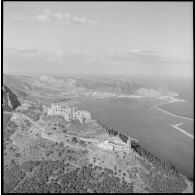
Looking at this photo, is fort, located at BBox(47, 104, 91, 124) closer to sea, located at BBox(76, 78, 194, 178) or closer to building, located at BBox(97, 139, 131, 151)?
building, located at BBox(97, 139, 131, 151)

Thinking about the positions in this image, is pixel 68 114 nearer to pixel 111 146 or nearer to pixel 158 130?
pixel 111 146

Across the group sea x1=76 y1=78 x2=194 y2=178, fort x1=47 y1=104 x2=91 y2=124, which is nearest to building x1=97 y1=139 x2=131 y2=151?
fort x1=47 y1=104 x2=91 y2=124

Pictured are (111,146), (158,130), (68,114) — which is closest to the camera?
(111,146)

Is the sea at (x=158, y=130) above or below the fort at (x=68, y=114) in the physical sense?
below

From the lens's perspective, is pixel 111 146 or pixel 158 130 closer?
pixel 111 146

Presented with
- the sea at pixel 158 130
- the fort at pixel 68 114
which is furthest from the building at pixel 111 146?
the sea at pixel 158 130

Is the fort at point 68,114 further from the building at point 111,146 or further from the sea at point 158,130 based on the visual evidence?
the sea at point 158,130

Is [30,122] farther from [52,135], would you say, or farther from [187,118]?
[187,118]

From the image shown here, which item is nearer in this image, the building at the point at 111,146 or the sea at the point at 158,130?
the building at the point at 111,146

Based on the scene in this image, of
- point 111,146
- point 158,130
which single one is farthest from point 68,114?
point 158,130

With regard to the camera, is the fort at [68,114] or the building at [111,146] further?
the fort at [68,114]

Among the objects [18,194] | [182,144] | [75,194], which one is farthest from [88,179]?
[182,144]
